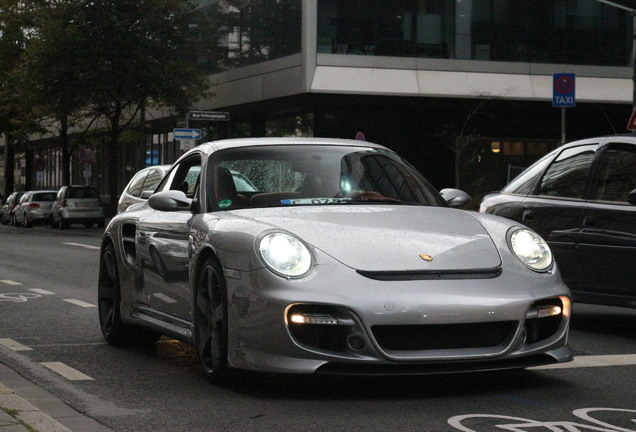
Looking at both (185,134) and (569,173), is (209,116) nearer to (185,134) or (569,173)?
(185,134)

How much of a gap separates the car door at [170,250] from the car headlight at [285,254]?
103 cm

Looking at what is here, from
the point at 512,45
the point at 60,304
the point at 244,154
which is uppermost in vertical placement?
the point at 512,45

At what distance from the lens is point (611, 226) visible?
942 centimetres

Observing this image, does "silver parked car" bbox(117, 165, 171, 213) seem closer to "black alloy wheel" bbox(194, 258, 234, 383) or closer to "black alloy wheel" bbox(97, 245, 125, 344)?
"black alloy wheel" bbox(97, 245, 125, 344)

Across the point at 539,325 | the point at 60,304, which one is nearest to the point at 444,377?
the point at 539,325

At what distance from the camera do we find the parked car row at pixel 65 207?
144 feet

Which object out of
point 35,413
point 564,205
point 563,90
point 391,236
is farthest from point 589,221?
point 563,90

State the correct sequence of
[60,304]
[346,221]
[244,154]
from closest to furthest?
[346,221] < [244,154] < [60,304]

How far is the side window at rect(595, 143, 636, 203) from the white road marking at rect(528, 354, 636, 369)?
1661mm

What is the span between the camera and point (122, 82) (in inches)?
1634

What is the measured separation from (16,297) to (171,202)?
6.62 metres

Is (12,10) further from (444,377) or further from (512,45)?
(444,377)

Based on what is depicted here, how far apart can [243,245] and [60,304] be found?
6.59m

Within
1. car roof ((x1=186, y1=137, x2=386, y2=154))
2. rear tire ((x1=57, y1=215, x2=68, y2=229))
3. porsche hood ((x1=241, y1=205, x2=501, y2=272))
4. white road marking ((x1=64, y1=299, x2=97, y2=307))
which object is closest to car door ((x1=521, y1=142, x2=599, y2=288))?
car roof ((x1=186, y1=137, x2=386, y2=154))
